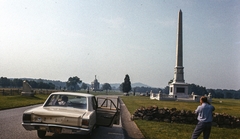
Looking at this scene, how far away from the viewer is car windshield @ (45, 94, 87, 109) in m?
8.73

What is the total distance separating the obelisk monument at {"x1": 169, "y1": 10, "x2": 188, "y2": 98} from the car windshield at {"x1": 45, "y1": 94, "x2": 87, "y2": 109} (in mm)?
43490

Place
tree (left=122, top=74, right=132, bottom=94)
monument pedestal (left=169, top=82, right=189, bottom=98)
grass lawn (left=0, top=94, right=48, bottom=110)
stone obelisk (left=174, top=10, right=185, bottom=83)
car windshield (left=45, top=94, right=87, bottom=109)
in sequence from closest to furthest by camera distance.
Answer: car windshield (left=45, top=94, right=87, bottom=109) → grass lawn (left=0, top=94, right=48, bottom=110) → stone obelisk (left=174, top=10, right=185, bottom=83) → monument pedestal (left=169, top=82, right=189, bottom=98) → tree (left=122, top=74, right=132, bottom=94)

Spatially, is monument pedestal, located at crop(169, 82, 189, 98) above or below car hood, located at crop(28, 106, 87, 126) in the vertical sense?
above

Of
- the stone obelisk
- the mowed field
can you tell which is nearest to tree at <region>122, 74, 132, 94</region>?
the stone obelisk

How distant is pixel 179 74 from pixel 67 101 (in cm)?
4566

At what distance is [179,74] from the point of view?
52.5m

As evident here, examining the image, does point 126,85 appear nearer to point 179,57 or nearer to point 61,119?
point 179,57

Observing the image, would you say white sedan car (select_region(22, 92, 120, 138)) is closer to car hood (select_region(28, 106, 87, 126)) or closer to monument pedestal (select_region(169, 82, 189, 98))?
car hood (select_region(28, 106, 87, 126))

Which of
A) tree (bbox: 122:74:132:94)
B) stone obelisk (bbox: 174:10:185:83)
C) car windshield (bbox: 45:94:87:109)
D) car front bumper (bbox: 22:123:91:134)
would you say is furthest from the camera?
tree (bbox: 122:74:132:94)

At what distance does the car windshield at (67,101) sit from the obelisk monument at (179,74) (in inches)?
1712

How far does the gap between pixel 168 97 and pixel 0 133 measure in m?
44.9

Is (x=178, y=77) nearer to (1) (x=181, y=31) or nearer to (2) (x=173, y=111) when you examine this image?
(1) (x=181, y=31)

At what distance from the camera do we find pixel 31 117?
25.2 ft

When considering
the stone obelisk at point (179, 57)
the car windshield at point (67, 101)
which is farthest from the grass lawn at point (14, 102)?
the stone obelisk at point (179, 57)
